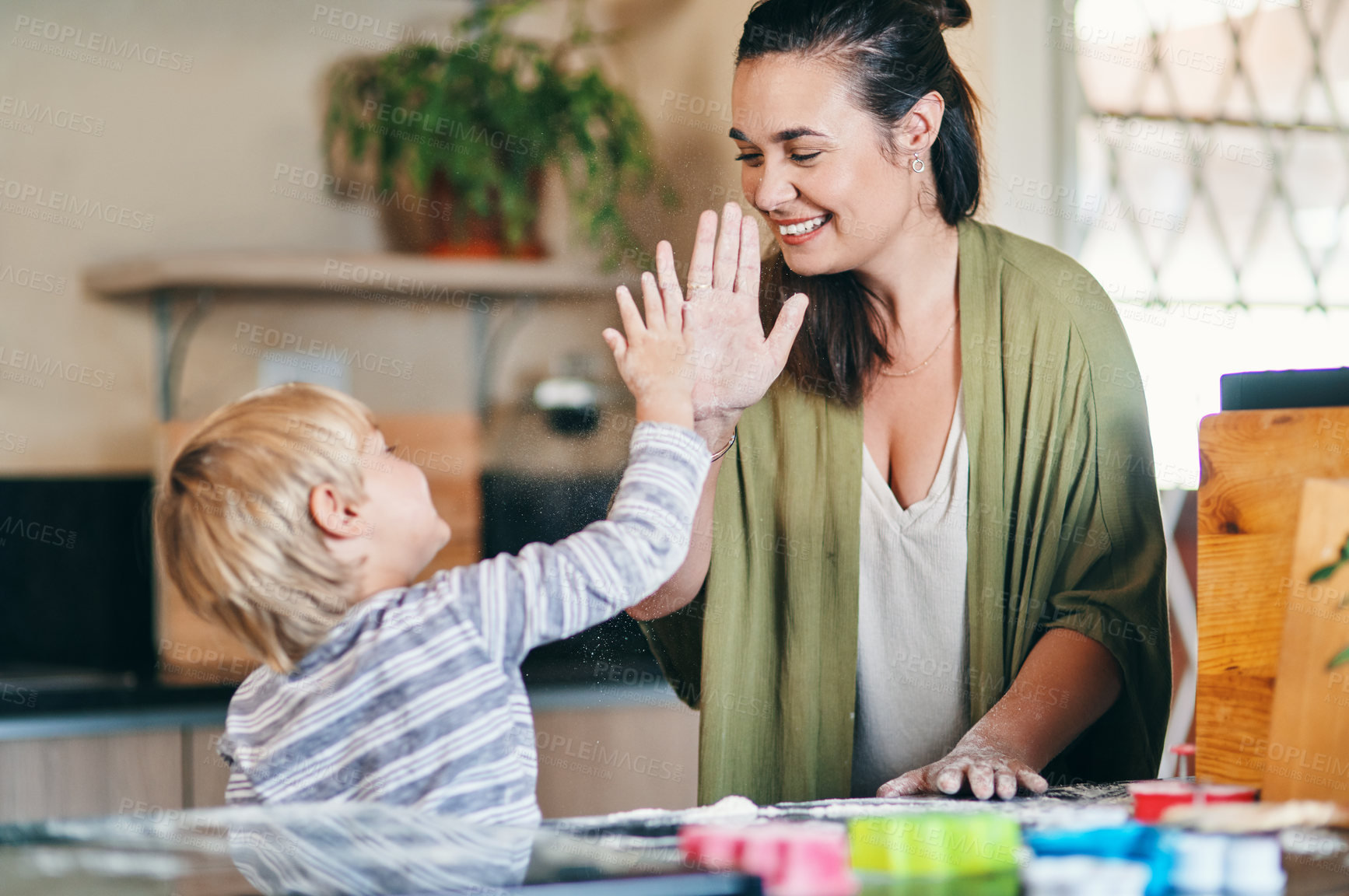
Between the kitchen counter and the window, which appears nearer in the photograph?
the kitchen counter

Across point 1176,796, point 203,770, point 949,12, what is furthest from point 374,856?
point 203,770

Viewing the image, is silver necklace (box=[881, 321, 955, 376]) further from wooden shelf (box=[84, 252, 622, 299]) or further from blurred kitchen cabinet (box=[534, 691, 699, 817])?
wooden shelf (box=[84, 252, 622, 299])

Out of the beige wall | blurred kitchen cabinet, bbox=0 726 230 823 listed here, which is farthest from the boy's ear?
the beige wall

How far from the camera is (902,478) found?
38.4 inches

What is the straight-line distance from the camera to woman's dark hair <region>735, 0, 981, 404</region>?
93cm

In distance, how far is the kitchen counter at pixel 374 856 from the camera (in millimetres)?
431

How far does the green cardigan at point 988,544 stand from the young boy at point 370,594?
32cm

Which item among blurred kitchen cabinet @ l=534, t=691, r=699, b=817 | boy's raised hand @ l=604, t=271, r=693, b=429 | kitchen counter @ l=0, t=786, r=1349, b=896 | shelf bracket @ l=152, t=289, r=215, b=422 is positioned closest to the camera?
kitchen counter @ l=0, t=786, r=1349, b=896

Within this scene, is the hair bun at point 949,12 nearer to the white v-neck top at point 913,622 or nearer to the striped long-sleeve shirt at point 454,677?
the white v-neck top at point 913,622

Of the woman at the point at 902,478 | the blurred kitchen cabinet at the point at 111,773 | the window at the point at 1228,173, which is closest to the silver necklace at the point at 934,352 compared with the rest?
the woman at the point at 902,478

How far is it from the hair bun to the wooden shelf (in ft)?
3.10

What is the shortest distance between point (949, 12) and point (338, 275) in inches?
45.4

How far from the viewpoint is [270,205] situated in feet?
6.48

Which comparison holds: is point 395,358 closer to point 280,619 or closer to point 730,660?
point 730,660
